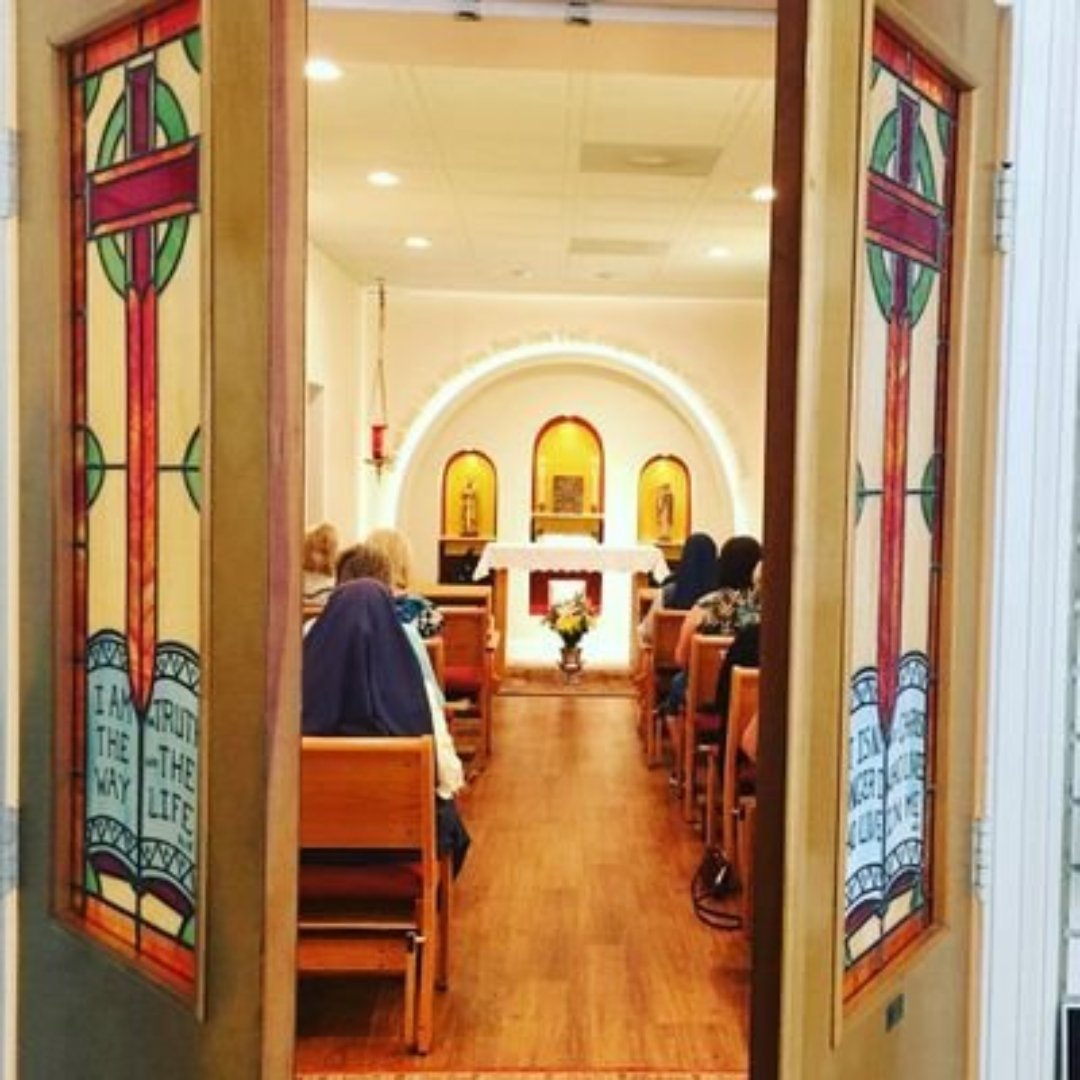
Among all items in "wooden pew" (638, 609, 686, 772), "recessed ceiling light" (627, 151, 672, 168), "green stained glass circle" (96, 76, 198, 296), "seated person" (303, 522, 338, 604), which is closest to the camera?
"green stained glass circle" (96, 76, 198, 296)

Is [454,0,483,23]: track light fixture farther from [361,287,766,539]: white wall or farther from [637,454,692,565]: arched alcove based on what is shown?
[637,454,692,565]: arched alcove

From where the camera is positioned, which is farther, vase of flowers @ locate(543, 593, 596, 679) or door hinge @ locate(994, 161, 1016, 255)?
vase of flowers @ locate(543, 593, 596, 679)

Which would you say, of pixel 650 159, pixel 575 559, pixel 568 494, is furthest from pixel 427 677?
pixel 568 494

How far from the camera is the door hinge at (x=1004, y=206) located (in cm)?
164

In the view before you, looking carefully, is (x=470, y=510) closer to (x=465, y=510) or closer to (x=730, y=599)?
(x=465, y=510)

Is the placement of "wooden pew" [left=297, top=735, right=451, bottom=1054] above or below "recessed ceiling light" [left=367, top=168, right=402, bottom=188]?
below

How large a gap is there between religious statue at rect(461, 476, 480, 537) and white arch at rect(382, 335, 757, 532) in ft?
1.96

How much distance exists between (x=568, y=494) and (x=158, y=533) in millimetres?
8151

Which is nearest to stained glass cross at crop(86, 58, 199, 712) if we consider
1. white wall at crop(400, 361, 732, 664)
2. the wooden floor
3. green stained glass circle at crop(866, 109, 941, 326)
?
green stained glass circle at crop(866, 109, 941, 326)

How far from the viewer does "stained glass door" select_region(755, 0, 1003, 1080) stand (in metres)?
1.43

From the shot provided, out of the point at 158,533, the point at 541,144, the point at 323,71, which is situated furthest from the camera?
the point at 541,144

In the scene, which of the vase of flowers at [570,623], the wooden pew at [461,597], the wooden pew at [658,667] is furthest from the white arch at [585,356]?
the wooden pew at [658,667]

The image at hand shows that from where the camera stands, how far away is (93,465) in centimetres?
164

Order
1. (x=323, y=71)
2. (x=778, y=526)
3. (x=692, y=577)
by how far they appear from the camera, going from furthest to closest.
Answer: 1. (x=692, y=577)
2. (x=323, y=71)
3. (x=778, y=526)
